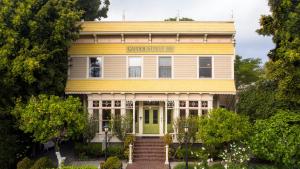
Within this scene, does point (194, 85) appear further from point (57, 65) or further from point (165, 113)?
point (57, 65)

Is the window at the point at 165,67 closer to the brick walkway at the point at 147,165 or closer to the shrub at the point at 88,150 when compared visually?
the brick walkway at the point at 147,165

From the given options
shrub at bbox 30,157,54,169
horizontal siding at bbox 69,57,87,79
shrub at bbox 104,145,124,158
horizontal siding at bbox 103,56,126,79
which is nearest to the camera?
shrub at bbox 30,157,54,169

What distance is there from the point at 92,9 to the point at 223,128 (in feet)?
68.0

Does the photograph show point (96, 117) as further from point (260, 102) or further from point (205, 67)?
point (260, 102)

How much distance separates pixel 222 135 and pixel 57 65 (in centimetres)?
1186

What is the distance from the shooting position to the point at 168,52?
1180 inches

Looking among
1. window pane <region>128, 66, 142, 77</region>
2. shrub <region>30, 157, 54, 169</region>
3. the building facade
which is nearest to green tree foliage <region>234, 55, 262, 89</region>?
the building facade

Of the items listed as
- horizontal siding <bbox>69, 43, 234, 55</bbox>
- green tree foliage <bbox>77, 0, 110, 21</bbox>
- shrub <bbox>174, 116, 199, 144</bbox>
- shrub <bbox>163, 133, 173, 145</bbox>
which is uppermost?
→ green tree foliage <bbox>77, 0, 110, 21</bbox>

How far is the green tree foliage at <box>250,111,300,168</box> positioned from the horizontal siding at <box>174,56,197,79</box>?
6.69 m

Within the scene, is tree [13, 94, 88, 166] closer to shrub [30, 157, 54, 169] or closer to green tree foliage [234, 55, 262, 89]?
shrub [30, 157, 54, 169]

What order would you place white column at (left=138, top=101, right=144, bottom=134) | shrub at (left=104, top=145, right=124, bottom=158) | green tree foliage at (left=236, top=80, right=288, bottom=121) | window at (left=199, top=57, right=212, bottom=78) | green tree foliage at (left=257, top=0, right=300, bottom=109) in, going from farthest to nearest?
white column at (left=138, top=101, right=144, bottom=134) < window at (left=199, top=57, right=212, bottom=78) < shrub at (left=104, top=145, right=124, bottom=158) < green tree foliage at (left=236, top=80, right=288, bottom=121) < green tree foliage at (left=257, top=0, right=300, bottom=109)

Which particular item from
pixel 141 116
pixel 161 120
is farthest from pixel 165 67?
pixel 141 116

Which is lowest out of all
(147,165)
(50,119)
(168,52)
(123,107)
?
(147,165)

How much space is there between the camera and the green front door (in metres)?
30.6
